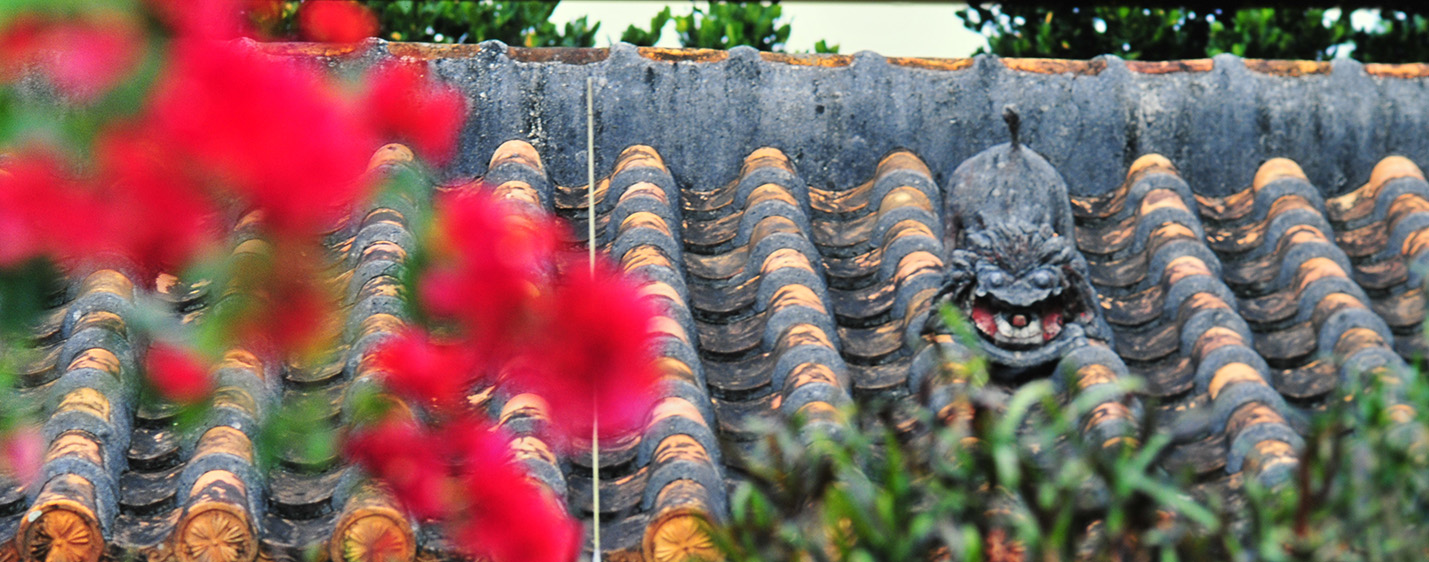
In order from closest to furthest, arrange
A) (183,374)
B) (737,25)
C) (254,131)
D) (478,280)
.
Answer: (254,131) → (183,374) → (478,280) → (737,25)

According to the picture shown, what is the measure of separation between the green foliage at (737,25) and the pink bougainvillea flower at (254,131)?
4.43m

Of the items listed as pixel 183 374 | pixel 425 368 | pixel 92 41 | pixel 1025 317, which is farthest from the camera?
pixel 1025 317

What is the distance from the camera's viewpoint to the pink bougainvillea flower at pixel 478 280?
2291 mm

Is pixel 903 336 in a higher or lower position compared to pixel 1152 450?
lower

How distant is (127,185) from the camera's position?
2.00 meters

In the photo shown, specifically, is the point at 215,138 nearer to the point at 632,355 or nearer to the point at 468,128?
the point at 632,355

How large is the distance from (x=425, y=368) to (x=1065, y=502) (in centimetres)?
128

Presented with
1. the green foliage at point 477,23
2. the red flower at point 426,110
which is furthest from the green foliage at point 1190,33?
the red flower at point 426,110

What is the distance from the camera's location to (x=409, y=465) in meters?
2.60

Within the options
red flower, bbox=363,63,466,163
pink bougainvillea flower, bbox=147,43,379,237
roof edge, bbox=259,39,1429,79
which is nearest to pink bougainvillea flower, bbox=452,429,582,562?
pink bougainvillea flower, bbox=147,43,379,237

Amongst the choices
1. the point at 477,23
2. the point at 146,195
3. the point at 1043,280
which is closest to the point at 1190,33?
the point at 477,23

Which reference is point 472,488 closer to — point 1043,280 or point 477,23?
point 1043,280

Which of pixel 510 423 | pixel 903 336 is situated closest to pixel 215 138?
pixel 510 423

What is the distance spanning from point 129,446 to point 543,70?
1.68m
